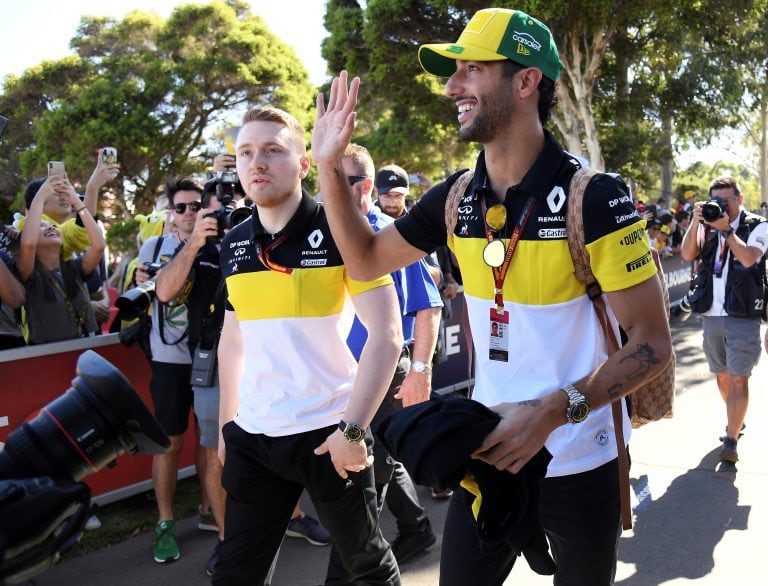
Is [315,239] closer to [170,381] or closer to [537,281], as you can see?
[537,281]

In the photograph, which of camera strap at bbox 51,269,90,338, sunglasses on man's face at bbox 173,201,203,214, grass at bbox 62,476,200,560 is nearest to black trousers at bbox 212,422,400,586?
grass at bbox 62,476,200,560

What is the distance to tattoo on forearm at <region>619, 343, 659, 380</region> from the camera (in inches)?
77.2

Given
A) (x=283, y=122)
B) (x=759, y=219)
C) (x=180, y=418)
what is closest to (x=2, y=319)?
(x=180, y=418)

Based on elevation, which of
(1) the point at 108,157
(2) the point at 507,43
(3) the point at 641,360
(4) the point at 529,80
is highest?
(1) the point at 108,157

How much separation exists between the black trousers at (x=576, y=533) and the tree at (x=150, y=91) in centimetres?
2539

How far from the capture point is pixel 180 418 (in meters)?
4.73

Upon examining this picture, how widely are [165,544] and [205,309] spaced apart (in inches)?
55.2

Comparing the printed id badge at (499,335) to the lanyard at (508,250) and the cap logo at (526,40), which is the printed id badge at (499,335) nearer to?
the lanyard at (508,250)

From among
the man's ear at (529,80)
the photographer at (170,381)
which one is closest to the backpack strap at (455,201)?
the man's ear at (529,80)

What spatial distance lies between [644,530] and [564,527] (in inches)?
107

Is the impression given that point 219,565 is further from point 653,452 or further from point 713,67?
point 713,67

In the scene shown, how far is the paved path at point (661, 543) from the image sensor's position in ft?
13.5

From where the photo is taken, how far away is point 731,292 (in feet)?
20.0

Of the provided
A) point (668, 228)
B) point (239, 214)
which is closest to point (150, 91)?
point (668, 228)
